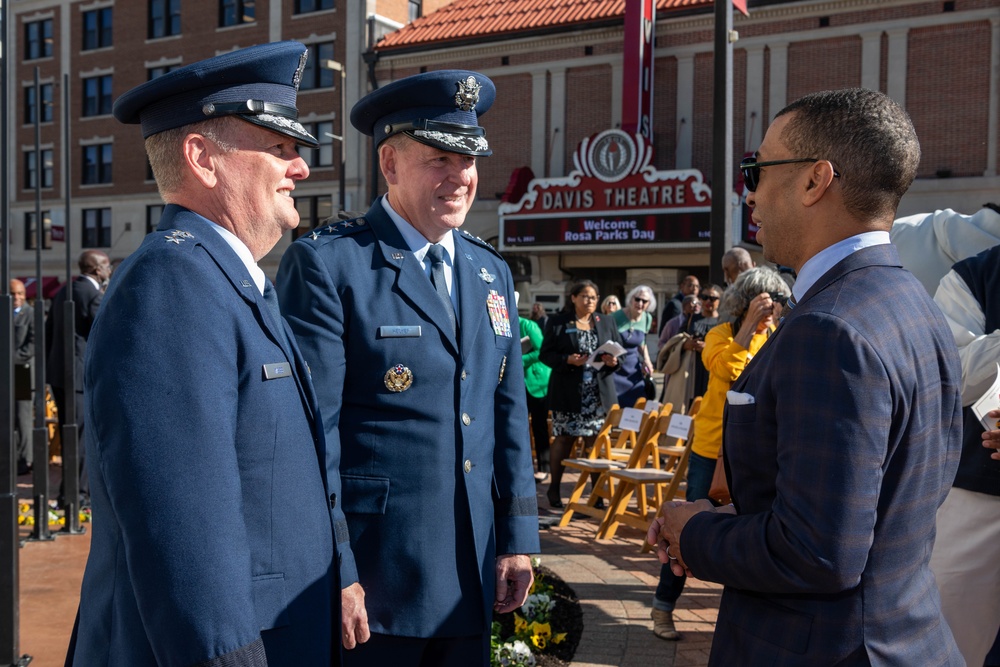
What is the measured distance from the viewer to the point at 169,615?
1543 millimetres

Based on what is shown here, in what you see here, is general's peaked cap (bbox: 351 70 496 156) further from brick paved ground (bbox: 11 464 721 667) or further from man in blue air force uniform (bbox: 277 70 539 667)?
brick paved ground (bbox: 11 464 721 667)

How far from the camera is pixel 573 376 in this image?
27.9 ft

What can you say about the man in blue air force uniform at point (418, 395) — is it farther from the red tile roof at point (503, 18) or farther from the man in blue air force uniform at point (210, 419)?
the red tile roof at point (503, 18)

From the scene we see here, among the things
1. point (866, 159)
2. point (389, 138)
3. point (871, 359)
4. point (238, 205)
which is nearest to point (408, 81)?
point (389, 138)

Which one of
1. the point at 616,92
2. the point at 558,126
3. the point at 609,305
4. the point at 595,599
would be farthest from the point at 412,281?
the point at 558,126

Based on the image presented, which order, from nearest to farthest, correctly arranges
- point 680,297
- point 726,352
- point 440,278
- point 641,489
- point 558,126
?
point 440,278, point 726,352, point 641,489, point 680,297, point 558,126

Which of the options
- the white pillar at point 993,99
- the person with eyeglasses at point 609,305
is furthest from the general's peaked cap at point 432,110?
the white pillar at point 993,99

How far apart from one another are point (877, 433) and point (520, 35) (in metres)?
25.3

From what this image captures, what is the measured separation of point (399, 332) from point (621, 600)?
348cm

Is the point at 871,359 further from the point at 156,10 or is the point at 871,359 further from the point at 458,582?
the point at 156,10

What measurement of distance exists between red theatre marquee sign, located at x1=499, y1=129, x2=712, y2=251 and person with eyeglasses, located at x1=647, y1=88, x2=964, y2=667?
20079 mm

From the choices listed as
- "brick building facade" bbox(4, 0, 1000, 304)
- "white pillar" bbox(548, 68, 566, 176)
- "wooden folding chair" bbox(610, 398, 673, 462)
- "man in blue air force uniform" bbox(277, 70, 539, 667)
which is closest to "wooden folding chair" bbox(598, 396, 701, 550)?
"wooden folding chair" bbox(610, 398, 673, 462)

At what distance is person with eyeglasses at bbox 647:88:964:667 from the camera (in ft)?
5.37

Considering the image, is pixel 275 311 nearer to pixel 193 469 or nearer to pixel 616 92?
pixel 193 469
